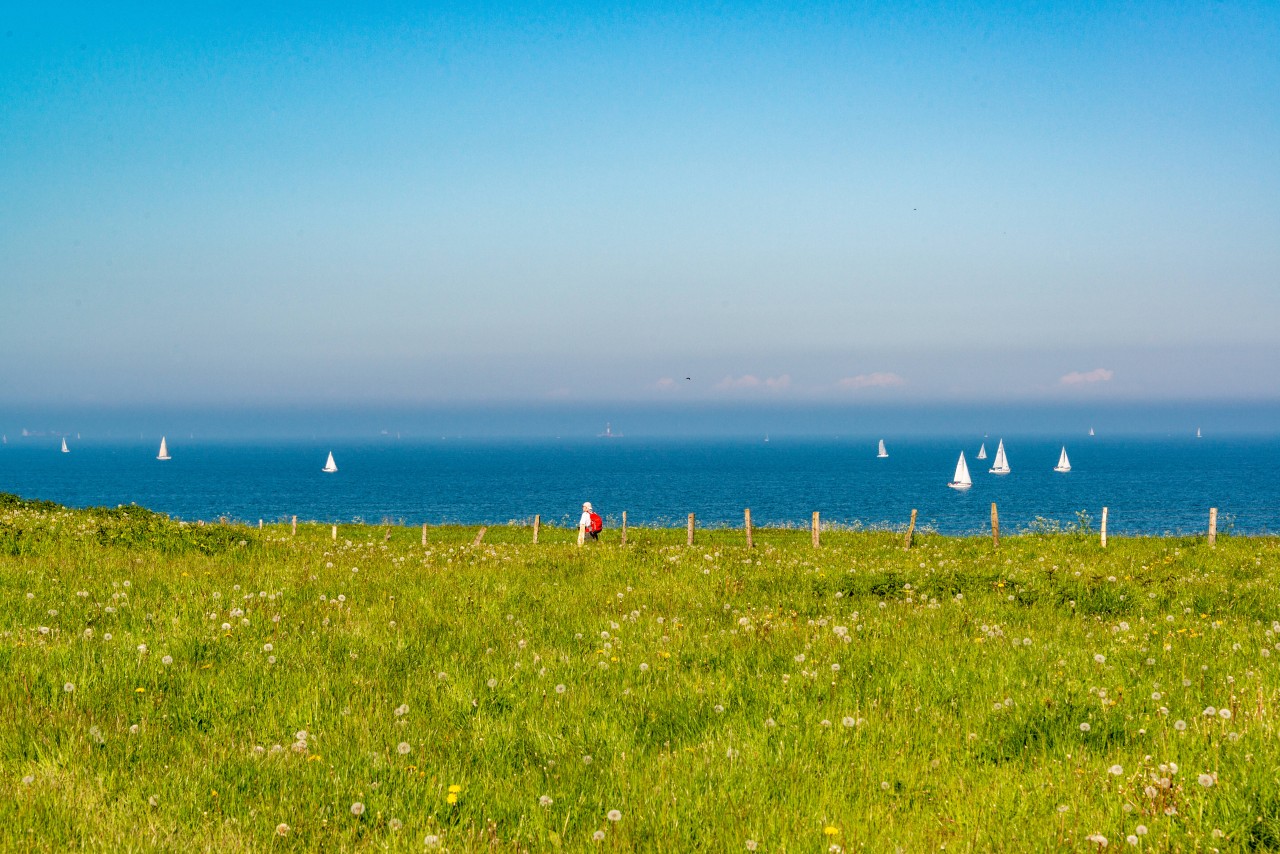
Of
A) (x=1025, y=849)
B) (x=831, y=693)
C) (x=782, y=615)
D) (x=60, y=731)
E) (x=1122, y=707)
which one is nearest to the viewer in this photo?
(x=1025, y=849)

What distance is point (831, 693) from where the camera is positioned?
27.2 feet

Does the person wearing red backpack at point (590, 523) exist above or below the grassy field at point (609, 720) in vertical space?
below

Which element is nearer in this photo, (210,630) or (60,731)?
(60,731)

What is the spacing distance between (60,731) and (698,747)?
17.6ft

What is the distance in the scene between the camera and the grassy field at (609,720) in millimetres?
5578

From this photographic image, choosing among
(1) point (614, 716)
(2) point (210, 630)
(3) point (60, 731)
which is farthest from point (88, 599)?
(1) point (614, 716)

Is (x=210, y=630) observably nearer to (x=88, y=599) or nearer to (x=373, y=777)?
(x=88, y=599)

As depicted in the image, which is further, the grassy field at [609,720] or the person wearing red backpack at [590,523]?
the person wearing red backpack at [590,523]

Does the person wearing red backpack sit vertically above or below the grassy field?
below

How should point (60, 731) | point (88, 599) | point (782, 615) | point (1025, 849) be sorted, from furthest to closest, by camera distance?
point (782, 615), point (88, 599), point (60, 731), point (1025, 849)

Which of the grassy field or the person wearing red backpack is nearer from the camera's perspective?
the grassy field

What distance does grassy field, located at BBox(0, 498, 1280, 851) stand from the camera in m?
5.58

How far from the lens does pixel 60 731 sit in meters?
6.84

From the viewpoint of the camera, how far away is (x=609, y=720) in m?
7.65
